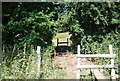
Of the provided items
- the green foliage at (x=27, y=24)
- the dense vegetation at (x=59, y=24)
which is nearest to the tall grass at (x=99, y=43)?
the dense vegetation at (x=59, y=24)

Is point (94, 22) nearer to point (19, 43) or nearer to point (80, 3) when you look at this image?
point (80, 3)

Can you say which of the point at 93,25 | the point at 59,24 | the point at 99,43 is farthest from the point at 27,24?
the point at 99,43

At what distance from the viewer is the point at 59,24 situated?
5824 mm

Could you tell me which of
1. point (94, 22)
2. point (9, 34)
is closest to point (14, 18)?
point (9, 34)

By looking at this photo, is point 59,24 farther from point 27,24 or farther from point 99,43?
point 99,43

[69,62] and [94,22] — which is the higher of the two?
[94,22]

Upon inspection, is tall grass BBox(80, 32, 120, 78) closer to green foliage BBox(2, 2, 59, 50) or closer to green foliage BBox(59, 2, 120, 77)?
green foliage BBox(59, 2, 120, 77)

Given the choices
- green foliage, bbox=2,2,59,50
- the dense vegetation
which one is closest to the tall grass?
the dense vegetation

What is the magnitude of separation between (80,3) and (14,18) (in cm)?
233

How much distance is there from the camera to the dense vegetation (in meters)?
5.18

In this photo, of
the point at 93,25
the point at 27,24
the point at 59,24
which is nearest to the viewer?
the point at 27,24

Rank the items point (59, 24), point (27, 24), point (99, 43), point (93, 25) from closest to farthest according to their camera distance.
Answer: point (27, 24) < point (59, 24) < point (99, 43) < point (93, 25)

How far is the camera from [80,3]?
220 inches

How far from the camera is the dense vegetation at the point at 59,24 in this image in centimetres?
518
